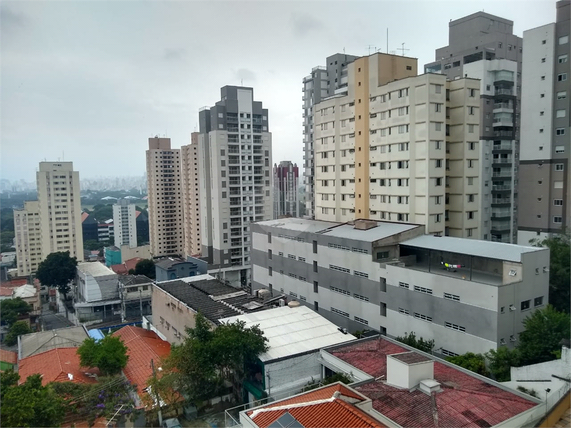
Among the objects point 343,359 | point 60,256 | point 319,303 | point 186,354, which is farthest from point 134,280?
point 343,359

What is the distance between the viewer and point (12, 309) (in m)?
20.6

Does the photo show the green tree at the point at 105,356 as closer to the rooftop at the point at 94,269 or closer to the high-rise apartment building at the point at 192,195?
the rooftop at the point at 94,269

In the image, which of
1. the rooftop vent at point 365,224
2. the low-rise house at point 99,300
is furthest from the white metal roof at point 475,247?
the low-rise house at point 99,300

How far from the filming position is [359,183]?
632 inches

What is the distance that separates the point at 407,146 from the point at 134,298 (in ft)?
52.3

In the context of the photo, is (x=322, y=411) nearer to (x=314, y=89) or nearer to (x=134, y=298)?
(x=134, y=298)

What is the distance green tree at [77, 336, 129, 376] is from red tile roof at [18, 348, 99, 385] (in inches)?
15.6

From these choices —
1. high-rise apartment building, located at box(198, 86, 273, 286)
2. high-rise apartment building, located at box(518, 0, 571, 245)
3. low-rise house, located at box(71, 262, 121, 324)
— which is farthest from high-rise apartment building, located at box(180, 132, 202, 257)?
high-rise apartment building, located at box(518, 0, 571, 245)

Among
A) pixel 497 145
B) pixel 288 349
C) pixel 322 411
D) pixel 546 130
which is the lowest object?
pixel 288 349

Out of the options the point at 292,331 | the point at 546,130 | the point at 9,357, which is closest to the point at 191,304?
the point at 292,331

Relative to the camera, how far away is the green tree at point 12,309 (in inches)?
784

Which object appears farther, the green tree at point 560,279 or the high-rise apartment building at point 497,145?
the high-rise apartment building at point 497,145

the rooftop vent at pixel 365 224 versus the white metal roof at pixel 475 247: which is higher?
the rooftop vent at pixel 365 224

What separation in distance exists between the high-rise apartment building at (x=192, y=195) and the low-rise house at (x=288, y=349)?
18001 millimetres
